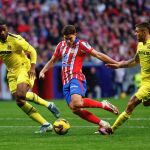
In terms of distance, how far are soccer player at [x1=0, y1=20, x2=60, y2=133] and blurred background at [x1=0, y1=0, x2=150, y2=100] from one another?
13.0m

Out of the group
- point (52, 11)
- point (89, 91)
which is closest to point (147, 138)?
point (89, 91)

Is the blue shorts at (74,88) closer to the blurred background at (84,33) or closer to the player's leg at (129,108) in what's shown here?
the player's leg at (129,108)

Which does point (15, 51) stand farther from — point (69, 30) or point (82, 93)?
point (82, 93)

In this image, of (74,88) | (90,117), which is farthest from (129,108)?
(74,88)

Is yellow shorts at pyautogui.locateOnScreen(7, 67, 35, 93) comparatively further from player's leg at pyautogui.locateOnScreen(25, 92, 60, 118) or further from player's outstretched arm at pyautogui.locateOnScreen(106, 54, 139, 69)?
player's outstretched arm at pyautogui.locateOnScreen(106, 54, 139, 69)

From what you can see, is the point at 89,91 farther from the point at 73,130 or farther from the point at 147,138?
the point at 147,138

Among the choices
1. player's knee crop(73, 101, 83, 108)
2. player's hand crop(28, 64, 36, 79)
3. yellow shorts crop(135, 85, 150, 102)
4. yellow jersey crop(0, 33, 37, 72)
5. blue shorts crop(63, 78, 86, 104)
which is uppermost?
yellow jersey crop(0, 33, 37, 72)

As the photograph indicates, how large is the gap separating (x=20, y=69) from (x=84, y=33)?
15.9m

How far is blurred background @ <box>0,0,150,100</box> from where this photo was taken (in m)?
29.5

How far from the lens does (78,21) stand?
32000 mm

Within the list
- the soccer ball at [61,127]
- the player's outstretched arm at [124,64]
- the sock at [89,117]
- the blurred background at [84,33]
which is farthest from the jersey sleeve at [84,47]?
the blurred background at [84,33]

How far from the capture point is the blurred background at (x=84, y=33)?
96.7ft

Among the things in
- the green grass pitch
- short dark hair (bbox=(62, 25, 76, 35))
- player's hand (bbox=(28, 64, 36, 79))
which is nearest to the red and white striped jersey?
short dark hair (bbox=(62, 25, 76, 35))

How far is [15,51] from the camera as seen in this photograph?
15.6 meters
